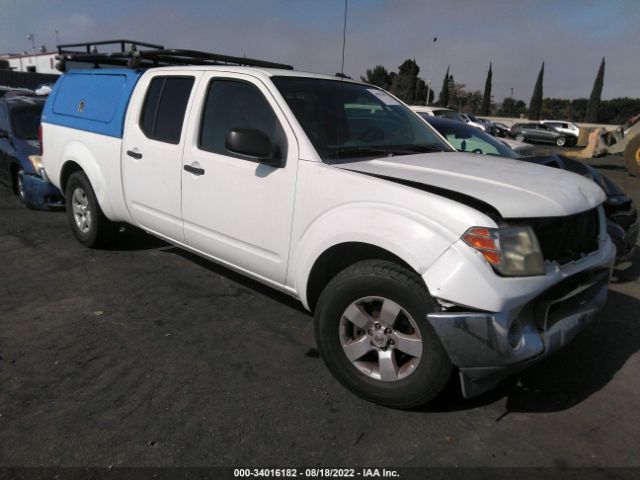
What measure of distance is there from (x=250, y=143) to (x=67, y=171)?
3.32 meters

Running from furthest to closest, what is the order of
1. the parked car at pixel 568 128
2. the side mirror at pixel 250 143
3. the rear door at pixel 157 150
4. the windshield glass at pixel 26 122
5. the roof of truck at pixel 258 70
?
the parked car at pixel 568 128 → the windshield glass at pixel 26 122 → the rear door at pixel 157 150 → the roof of truck at pixel 258 70 → the side mirror at pixel 250 143

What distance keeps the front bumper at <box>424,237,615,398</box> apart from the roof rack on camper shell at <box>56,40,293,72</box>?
317 centimetres

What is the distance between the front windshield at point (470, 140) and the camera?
6316 mm

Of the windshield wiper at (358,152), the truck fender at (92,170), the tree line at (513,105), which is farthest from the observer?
the tree line at (513,105)

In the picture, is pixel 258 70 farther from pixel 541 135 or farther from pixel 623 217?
pixel 541 135

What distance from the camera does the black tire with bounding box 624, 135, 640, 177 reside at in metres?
14.3

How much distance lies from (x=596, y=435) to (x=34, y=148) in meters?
7.44

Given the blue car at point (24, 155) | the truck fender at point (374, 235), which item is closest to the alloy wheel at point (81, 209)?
the blue car at point (24, 155)

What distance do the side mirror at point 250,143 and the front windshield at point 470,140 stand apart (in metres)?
3.77

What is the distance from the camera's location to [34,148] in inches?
277

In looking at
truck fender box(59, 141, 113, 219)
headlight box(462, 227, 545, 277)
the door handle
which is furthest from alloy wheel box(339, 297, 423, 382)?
truck fender box(59, 141, 113, 219)

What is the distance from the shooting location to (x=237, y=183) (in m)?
3.38

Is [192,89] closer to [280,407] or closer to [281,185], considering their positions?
[281,185]

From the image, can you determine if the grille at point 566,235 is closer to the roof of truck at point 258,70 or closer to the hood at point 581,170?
the roof of truck at point 258,70
